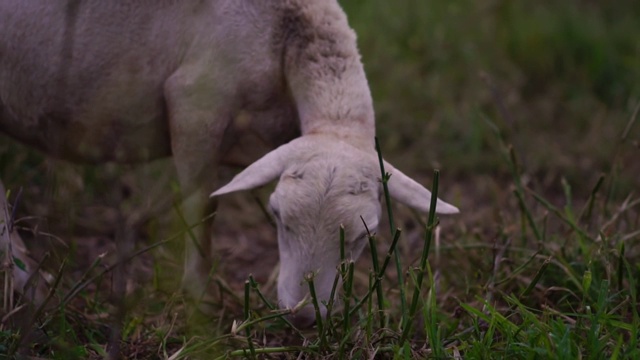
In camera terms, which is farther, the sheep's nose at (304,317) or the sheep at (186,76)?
the sheep at (186,76)

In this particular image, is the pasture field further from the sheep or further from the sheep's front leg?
the sheep

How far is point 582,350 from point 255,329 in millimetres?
1070

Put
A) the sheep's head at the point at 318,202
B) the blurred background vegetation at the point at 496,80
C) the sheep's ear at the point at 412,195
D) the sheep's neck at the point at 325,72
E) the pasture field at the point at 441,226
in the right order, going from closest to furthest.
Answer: the pasture field at the point at 441,226
the sheep's head at the point at 318,202
the sheep's ear at the point at 412,195
the sheep's neck at the point at 325,72
the blurred background vegetation at the point at 496,80

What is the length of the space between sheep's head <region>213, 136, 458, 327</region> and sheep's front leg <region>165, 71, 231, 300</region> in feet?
1.37

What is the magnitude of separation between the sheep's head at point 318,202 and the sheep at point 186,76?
24cm

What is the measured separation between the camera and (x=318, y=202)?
291 cm

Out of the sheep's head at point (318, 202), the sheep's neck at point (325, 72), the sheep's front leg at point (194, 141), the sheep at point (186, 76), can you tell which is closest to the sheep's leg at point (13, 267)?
the sheep at point (186, 76)

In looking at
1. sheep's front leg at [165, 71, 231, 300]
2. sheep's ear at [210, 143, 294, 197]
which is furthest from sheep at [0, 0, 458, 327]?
sheep's ear at [210, 143, 294, 197]

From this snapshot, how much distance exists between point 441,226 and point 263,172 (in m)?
1.84

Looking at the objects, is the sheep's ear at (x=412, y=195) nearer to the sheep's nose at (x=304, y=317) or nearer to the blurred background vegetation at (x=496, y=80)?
the sheep's nose at (x=304, y=317)

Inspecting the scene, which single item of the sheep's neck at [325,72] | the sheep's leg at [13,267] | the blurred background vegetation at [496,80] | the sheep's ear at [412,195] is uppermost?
the sheep's neck at [325,72]

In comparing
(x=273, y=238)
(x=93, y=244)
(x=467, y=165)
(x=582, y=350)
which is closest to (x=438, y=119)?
(x=467, y=165)

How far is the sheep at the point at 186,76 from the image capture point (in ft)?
11.1

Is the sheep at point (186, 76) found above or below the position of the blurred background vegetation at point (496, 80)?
above
